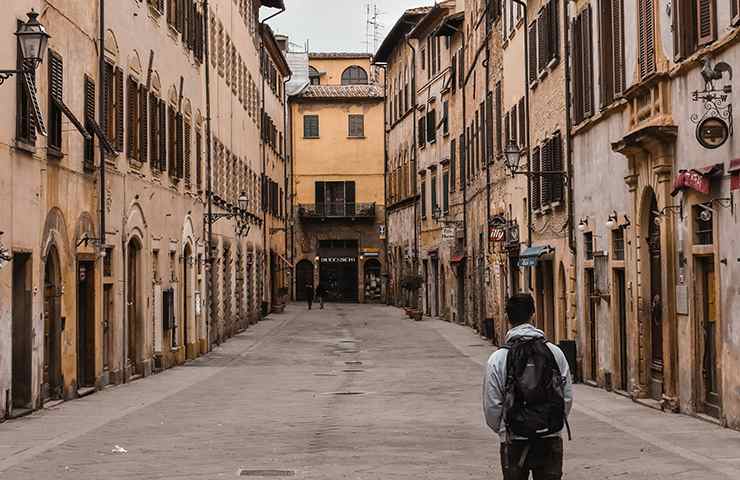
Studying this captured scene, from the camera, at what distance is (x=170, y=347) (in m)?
32.3

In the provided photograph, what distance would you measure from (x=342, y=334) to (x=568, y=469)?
33605mm

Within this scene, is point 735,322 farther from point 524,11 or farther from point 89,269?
point 524,11

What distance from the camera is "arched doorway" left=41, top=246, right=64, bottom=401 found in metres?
21.4

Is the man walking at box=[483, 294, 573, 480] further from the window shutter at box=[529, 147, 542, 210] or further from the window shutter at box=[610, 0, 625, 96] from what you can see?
the window shutter at box=[529, 147, 542, 210]

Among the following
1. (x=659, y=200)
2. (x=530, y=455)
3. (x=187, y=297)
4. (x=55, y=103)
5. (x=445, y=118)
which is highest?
(x=445, y=118)

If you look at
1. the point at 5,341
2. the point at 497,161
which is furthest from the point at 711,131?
the point at 497,161

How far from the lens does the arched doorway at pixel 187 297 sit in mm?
34562

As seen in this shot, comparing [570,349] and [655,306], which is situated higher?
[655,306]

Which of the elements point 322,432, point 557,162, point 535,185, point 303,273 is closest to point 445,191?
point 535,185

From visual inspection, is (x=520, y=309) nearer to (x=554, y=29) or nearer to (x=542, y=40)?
(x=554, y=29)

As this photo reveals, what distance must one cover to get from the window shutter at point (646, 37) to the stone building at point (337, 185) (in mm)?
61286

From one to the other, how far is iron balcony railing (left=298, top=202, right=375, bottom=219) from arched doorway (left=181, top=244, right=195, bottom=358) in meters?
46.2

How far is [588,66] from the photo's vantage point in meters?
25.2

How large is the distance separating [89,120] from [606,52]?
30.0 feet
